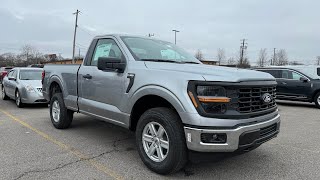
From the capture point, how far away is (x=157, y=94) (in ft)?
13.6

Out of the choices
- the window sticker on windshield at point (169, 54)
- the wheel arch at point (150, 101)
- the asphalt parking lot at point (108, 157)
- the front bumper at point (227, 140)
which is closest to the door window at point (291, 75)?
the asphalt parking lot at point (108, 157)

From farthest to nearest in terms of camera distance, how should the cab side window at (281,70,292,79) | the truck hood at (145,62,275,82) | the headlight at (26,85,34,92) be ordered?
the cab side window at (281,70,292,79), the headlight at (26,85,34,92), the truck hood at (145,62,275,82)

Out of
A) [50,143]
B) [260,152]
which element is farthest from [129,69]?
[260,152]

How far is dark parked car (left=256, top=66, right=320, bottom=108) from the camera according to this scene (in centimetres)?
1261

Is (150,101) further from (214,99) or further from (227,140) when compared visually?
(227,140)

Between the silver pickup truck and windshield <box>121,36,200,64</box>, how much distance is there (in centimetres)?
2

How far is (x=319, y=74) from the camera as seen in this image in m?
13.0

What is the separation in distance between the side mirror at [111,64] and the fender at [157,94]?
53cm

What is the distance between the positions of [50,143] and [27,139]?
64 centimetres

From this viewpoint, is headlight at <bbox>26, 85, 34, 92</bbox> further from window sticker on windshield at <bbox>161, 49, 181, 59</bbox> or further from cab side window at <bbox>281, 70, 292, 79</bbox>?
cab side window at <bbox>281, 70, 292, 79</bbox>

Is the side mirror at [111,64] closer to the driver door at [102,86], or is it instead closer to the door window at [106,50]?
the driver door at [102,86]

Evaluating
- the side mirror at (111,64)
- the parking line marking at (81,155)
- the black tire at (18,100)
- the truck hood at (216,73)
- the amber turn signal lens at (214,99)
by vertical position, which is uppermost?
the side mirror at (111,64)

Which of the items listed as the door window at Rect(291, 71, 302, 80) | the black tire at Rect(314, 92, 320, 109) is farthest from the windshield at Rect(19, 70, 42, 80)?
the black tire at Rect(314, 92, 320, 109)

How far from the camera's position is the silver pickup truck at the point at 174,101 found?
369cm
